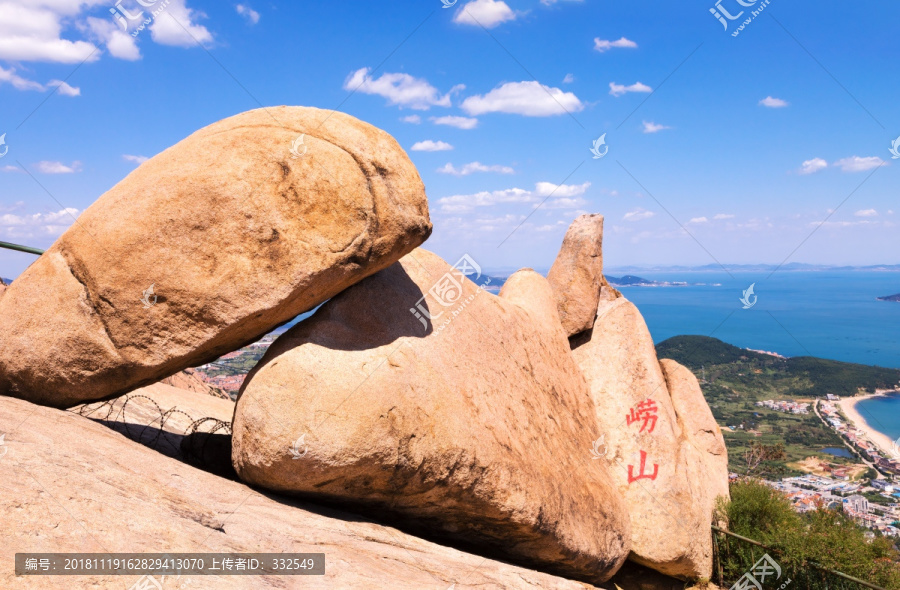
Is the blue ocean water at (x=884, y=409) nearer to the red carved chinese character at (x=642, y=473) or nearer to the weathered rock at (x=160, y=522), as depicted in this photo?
the red carved chinese character at (x=642, y=473)

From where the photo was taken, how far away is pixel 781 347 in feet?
324

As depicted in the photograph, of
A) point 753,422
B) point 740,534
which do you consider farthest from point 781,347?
point 740,534

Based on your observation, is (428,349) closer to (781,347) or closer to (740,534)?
(740,534)

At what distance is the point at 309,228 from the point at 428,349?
2.30m

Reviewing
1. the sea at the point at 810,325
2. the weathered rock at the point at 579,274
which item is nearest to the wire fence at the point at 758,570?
the weathered rock at the point at 579,274

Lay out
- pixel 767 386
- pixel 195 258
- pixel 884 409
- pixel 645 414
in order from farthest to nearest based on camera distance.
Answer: pixel 767 386
pixel 884 409
pixel 645 414
pixel 195 258

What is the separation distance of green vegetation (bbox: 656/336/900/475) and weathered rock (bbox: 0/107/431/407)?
3006cm

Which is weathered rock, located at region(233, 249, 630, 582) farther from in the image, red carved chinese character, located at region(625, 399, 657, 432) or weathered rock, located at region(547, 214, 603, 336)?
weathered rock, located at region(547, 214, 603, 336)

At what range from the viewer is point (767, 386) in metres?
52.7

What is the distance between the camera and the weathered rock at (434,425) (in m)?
6.64

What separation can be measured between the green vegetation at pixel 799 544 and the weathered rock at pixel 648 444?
736 mm

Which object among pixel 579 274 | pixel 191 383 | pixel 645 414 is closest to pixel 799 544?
pixel 645 414

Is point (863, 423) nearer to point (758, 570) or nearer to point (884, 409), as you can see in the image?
point (884, 409)

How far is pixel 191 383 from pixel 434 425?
1153 centimetres
